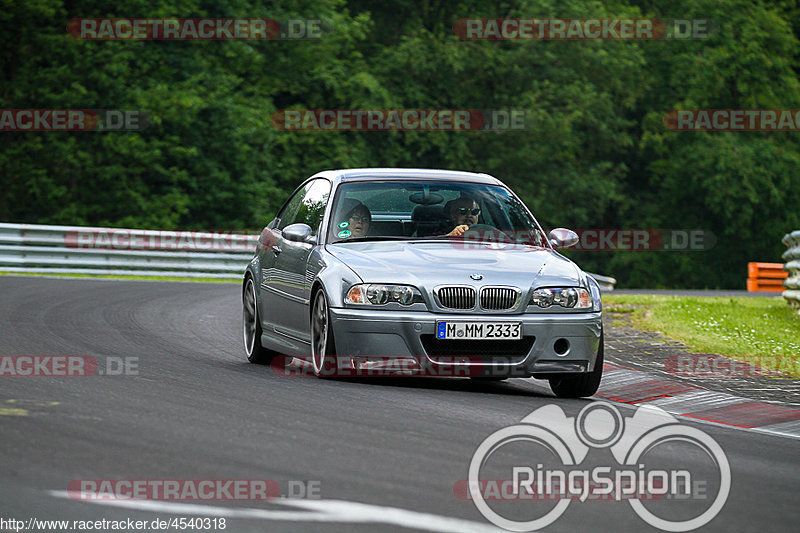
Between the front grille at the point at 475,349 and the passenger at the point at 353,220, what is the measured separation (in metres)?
1.45

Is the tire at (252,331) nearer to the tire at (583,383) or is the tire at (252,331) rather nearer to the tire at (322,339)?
the tire at (322,339)

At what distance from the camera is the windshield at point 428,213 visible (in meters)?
10.7

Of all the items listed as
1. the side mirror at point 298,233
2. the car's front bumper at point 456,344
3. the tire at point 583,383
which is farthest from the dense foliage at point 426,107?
Answer: the car's front bumper at point 456,344

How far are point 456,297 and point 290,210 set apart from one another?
293cm

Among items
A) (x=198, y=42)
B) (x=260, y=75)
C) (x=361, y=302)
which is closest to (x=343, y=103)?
(x=260, y=75)

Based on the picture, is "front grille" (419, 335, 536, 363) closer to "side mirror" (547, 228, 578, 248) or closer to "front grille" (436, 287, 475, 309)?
"front grille" (436, 287, 475, 309)

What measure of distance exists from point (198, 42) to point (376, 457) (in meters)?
37.0

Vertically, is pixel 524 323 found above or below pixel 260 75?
below

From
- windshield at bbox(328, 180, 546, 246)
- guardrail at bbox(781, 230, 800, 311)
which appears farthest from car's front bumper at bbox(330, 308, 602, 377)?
guardrail at bbox(781, 230, 800, 311)

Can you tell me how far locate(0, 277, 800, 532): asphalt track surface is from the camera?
5527mm

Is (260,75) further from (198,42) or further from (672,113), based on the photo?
(672,113)

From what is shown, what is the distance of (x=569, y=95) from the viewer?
52.7 m

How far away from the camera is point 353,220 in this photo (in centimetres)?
1068

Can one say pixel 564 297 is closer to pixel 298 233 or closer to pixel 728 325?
pixel 298 233
